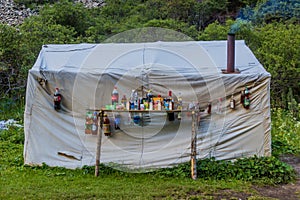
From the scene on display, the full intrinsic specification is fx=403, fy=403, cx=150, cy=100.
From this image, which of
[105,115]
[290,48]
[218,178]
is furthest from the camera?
[290,48]

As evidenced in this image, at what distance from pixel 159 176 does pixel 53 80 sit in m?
1.77

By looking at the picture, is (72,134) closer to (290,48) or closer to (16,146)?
(16,146)

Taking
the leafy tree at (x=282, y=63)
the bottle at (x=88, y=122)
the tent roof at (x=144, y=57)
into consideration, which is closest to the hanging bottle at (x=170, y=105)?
the tent roof at (x=144, y=57)

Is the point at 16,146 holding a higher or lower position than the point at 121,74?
lower

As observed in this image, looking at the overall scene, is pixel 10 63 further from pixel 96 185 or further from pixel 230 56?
pixel 230 56

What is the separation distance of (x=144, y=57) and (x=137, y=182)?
1587 millimetres

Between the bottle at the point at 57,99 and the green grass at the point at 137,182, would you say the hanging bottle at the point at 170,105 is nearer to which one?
the green grass at the point at 137,182

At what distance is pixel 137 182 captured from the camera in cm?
448

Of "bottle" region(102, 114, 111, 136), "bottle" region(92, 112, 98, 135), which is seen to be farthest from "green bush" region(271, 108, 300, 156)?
"bottle" region(92, 112, 98, 135)

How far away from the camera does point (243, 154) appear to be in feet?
15.8

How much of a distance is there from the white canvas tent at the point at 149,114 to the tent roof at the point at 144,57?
15 mm

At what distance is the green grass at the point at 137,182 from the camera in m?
4.07

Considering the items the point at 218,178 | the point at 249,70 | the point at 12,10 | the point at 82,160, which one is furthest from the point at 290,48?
the point at 12,10

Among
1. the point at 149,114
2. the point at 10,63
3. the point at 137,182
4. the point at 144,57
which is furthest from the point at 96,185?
the point at 10,63
